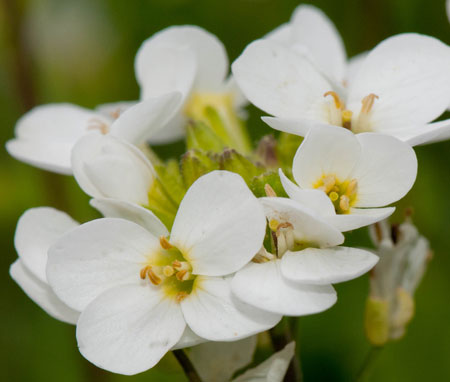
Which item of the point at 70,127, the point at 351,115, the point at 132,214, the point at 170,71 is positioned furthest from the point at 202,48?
the point at 132,214

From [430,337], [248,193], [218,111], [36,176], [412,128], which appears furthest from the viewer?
[36,176]

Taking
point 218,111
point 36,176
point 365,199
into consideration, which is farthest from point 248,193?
point 36,176

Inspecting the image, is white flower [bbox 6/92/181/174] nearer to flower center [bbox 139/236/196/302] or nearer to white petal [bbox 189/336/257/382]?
flower center [bbox 139/236/196/302]

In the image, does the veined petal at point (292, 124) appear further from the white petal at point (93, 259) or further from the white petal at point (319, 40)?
the white petal at point (319, 40)

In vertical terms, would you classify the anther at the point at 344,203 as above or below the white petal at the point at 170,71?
below

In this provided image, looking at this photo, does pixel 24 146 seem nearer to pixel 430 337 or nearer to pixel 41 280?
pixel 41 280

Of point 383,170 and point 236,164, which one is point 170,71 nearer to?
point 236,164

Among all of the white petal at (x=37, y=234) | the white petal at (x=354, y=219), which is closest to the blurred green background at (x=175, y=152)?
the white petal at (x=37, y=234)
